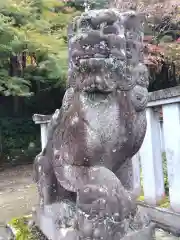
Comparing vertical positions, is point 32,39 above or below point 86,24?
→ above

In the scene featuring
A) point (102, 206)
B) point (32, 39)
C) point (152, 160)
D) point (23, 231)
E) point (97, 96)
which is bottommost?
point (23, 231)

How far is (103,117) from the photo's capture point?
53.2 inches

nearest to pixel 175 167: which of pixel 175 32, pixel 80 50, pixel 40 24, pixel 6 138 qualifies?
pixel 80 50

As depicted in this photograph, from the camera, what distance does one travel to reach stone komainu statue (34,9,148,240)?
51.3 inches

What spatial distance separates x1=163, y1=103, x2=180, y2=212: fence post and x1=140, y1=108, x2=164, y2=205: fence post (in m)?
0.17

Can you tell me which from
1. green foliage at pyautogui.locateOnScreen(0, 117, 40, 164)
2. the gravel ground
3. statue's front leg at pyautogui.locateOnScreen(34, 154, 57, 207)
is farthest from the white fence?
green foliage at pyautogui.locateOnScreen(0, 117, 40, 164)

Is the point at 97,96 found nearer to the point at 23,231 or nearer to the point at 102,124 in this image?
the point at 102,124

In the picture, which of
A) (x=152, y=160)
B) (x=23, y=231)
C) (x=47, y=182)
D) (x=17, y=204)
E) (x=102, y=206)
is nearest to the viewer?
(x=102, y=206)

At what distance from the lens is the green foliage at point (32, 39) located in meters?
7.25

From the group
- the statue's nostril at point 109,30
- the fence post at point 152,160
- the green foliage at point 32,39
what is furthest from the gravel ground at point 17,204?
the green foliage at point 32,39

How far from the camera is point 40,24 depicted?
8.10 metres

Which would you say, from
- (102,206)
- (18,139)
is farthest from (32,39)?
(102,206)

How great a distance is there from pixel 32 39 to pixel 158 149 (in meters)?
6.03

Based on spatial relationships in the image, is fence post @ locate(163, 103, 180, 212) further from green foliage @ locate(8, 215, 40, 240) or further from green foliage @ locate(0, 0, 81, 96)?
green foliage @ locate(0, 0, 81, 96)
